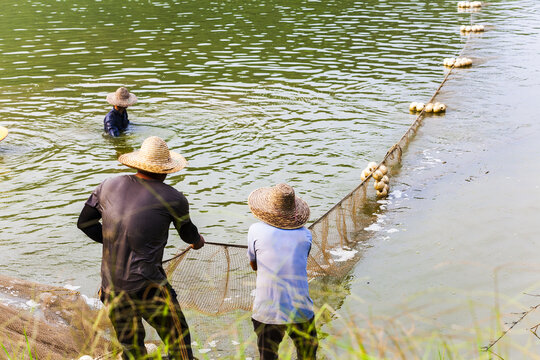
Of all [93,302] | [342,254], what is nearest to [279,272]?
[93,302]

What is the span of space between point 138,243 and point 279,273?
106 cm

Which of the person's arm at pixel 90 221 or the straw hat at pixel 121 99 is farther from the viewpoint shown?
the straw hat at pixel 121 99

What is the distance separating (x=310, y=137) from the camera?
40.6 feet

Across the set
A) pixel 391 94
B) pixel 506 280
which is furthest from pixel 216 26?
pixel 506 280

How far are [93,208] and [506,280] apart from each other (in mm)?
4902

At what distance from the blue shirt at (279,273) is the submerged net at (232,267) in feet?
4.31

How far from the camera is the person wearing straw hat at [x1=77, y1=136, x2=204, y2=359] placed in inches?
171

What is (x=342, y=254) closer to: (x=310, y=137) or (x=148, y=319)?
(x=148, y=319)

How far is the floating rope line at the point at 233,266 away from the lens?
611cm

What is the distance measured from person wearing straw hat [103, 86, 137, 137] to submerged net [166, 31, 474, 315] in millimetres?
5485

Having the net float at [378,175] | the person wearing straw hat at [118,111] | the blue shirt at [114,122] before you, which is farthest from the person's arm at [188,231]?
the blue shirt at [114,122]

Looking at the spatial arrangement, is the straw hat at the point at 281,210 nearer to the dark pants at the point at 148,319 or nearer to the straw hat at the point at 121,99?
the dark pants at the point at 148,319

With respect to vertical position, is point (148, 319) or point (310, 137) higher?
point (148, 319)

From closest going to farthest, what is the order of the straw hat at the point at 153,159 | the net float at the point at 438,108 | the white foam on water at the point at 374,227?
the straw hat at the point at 153,159 → the white foam on water at the point at 374,227 → the net float at the point at 438,108
